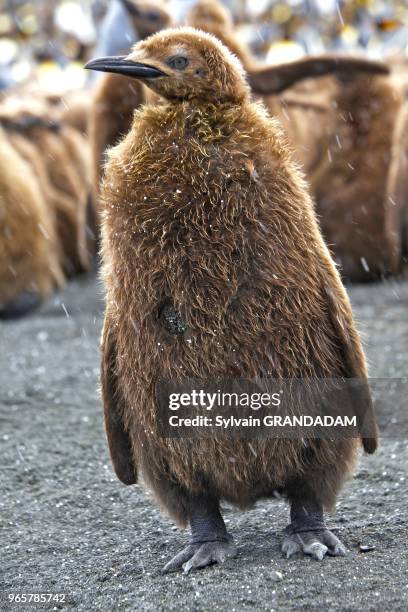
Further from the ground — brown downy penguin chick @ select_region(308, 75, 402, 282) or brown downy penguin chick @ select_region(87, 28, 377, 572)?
brown downy penguin chick @ select_region(87, 28, 377, 572)

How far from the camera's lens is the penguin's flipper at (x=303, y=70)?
20.2 feet

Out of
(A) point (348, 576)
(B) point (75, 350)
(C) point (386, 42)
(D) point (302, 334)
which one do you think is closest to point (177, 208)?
(D) point (302, 334)

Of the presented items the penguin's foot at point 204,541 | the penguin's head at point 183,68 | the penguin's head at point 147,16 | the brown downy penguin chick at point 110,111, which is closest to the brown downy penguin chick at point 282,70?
the penguin's head at point 147,16

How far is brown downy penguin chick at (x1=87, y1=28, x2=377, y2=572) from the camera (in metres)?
2.48

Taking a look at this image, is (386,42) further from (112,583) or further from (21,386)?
(112,583)

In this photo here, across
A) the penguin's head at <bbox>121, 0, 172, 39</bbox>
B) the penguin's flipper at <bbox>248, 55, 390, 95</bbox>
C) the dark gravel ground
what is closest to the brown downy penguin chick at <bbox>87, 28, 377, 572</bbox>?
the dark gravel ground

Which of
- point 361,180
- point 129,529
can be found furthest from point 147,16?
point 129,529

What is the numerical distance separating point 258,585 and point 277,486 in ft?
1.05

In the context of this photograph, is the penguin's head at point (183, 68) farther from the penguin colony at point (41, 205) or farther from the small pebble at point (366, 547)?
the penguin colony at point (41, 205)

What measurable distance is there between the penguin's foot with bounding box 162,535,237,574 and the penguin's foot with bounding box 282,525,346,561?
0.51 ft

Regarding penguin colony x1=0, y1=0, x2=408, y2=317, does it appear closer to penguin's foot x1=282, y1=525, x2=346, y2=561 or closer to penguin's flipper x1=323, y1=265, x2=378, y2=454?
penguin's flipper x1=323, y1=265, x2=378, y2=454

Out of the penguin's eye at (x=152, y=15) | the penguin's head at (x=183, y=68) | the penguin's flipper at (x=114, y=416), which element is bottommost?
the penguin's flipper at (x=114, y=416)

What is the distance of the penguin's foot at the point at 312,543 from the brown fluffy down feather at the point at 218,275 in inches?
4.5

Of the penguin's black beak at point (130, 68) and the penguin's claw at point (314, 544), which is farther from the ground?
the penguin's black beak at point (130, 68)
